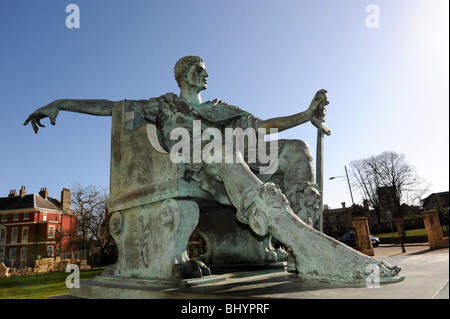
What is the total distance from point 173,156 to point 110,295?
3.75 ft

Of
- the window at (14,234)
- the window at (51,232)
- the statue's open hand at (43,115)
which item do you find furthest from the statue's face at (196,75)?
the window at (14,234)

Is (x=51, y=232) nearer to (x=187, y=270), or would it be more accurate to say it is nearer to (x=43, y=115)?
(x=43, y=115)

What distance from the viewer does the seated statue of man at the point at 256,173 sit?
1.67 meters

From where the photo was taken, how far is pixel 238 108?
3131 mm

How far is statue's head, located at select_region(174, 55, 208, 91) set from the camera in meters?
3.13

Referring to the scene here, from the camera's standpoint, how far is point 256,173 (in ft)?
8.83

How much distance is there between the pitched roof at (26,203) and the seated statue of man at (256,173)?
47874 mm

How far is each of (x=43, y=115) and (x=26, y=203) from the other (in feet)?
162

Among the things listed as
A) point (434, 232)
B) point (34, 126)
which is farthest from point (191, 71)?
point (434, 232)

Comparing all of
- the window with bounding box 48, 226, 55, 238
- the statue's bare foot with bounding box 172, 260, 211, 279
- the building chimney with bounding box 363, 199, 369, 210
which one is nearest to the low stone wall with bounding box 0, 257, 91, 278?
the window with bounding box 48, 226, 55, 238

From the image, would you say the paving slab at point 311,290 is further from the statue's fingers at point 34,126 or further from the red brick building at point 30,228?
the red brick building at point 30,228

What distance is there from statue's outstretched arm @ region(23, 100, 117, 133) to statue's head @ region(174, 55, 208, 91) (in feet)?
2.48
